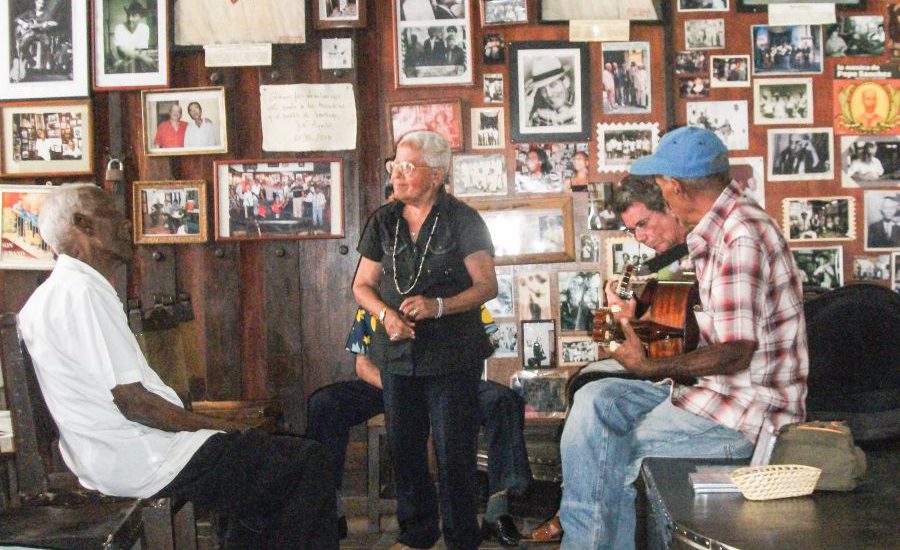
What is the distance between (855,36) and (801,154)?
570 millimetres

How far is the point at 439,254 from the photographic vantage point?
319 cm

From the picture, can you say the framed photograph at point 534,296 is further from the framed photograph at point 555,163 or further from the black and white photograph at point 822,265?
the black and white photograph at point 822,265

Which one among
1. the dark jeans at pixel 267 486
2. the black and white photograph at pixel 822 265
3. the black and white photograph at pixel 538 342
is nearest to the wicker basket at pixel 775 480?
the dark jeans at pixel 267 486

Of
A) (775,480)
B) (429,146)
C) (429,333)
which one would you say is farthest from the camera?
(429,146)

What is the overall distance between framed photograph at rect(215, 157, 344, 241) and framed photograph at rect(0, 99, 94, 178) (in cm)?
65

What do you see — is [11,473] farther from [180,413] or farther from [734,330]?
[734,330]

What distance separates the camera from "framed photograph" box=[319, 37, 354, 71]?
13.4ft

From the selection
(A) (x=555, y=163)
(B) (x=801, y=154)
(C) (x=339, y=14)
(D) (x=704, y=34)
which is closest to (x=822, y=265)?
(B) (x=801, y=154)

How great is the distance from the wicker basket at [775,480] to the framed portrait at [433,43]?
2.49 m

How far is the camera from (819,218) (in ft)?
13.3

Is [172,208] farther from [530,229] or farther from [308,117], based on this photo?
[530,229]

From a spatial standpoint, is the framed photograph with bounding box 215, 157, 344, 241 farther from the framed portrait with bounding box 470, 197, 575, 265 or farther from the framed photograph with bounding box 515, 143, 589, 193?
the framed photograph with bounding box 515, 143, 589, 193

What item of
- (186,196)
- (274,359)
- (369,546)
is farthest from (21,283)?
(369,546)

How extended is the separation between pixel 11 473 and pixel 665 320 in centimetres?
247
